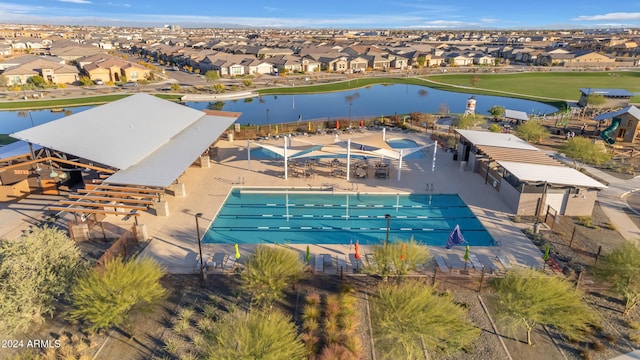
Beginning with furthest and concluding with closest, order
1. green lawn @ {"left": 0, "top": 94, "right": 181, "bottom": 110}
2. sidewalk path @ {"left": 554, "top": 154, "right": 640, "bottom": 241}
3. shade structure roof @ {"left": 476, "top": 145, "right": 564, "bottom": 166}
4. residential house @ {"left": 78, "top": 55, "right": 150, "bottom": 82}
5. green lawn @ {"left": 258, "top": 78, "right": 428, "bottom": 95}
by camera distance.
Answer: residential house @ {"left": 78, "top": 55, "right": 150, "bottom": 82}, green lawn @ {"left": 258, "top": 78, "right": 428, "bottom": 95}, green lawn @ {"left": 0, "top": 94, "right": 181, "bottom": 110}, shade structure roof @ {"left": 476, "top": 145, "right": 564, "bottom": 166}, sidewalk path @ {"left": 554, "top": 154, "right": 640, "bottom": 241}

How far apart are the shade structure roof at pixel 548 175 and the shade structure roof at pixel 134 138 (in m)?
18.3

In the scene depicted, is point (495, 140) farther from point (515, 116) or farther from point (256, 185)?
point (256, 185)

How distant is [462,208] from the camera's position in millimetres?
22281

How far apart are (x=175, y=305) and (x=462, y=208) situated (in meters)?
16.4

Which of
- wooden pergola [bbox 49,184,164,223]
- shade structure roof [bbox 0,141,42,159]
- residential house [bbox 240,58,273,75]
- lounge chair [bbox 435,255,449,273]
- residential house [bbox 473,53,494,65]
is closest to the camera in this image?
lounge chair [bbox 435,255,449,273]

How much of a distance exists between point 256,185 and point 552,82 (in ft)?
241

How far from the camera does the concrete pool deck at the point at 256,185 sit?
57.4 ft

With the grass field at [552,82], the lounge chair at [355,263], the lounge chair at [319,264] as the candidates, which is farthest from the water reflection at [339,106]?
the lounge chair at [319,264]

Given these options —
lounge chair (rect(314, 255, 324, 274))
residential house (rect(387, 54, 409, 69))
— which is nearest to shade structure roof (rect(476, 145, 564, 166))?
lounge chair (rect(314, 255, 324, 274))

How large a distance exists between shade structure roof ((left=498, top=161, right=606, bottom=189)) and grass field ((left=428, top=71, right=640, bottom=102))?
45.4m

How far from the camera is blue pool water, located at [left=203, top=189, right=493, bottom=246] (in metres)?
19.3

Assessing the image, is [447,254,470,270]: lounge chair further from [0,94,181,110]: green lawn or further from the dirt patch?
[0,94,181,110]: green lawn

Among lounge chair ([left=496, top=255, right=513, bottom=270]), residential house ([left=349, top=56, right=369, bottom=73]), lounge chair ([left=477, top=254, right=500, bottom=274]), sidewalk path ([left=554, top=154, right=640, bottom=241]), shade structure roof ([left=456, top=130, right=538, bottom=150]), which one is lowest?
lounge chair ([left=477, top=254, right=500, bottom=274])

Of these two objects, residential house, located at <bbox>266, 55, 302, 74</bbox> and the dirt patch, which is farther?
residential house, located at <bbox>266, 55, 302, 74</bbox>
